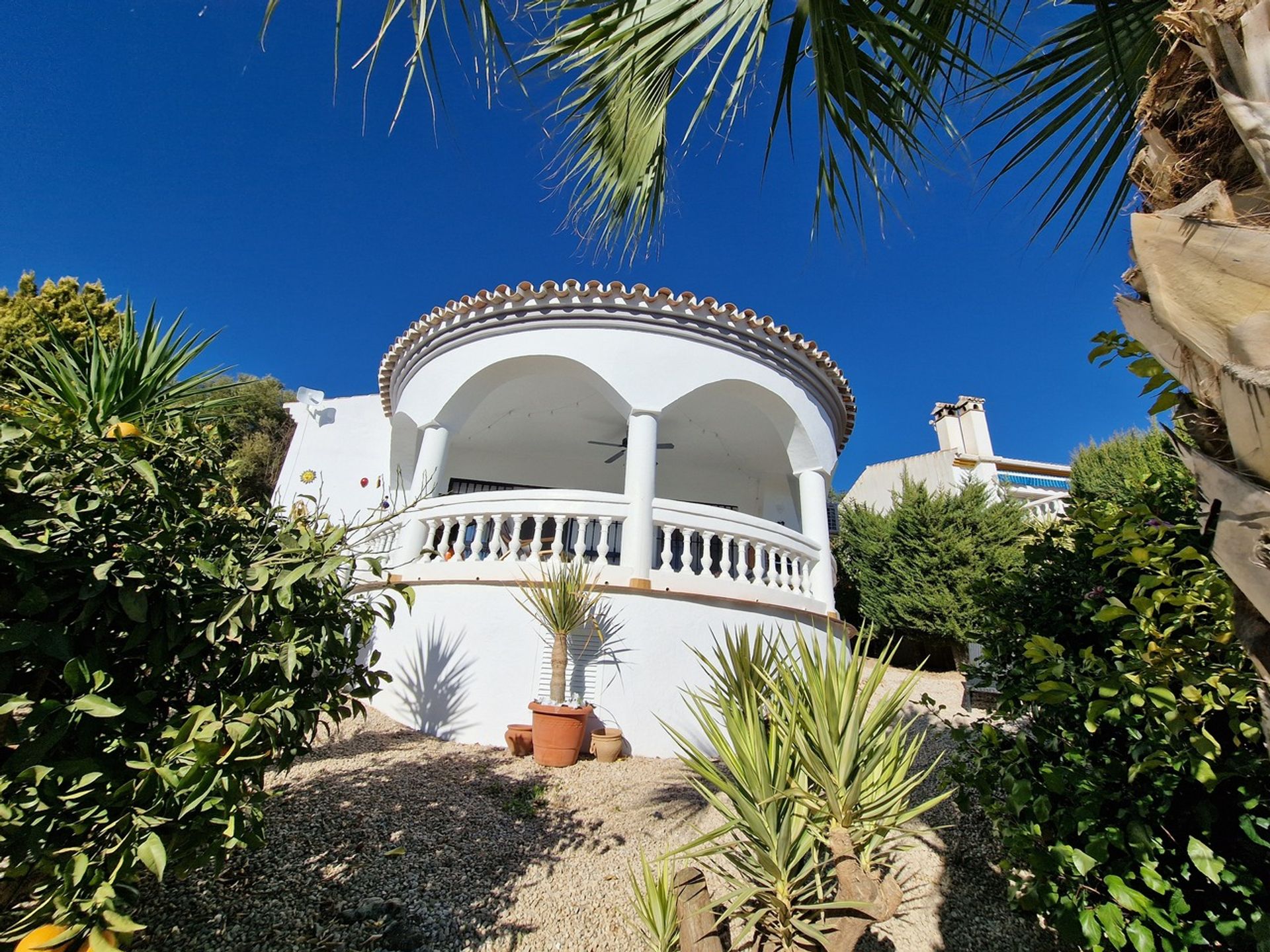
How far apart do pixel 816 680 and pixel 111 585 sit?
2.63 meters

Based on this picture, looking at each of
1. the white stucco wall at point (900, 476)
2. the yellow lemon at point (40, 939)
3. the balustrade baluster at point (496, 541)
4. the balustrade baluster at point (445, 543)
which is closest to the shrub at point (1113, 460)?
the white stucco wall at point (900, 476)

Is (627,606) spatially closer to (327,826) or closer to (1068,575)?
(327,826)

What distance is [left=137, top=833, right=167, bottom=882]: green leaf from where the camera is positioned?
1.64 meters

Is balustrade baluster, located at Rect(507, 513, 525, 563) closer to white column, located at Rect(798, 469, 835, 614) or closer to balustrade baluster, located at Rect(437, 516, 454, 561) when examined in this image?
balustrade baluster, located at Rect(437, 516, 454, 561)

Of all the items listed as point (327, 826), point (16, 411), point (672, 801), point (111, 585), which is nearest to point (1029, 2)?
point (111, 585)

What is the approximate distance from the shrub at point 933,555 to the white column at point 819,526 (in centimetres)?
423

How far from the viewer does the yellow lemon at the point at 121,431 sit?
2.06 meters

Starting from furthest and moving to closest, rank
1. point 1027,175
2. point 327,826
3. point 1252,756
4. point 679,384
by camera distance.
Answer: point 679,384 < point 327,826 < point 1027,175 < point 1252,756

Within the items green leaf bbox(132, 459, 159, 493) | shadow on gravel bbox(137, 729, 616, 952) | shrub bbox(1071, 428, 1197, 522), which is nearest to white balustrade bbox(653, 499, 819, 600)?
shadow on gravel bbox(137, 729, 616, 952)

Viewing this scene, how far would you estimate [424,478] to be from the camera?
7.83 m

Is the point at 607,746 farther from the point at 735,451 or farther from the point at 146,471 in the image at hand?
the point at 735,451

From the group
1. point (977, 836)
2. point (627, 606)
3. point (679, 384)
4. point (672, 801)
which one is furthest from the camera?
point (679, 384)

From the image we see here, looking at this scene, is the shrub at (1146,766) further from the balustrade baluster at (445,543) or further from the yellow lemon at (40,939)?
the balustrade baluster at (445,543)

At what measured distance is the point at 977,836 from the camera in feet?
13.4
